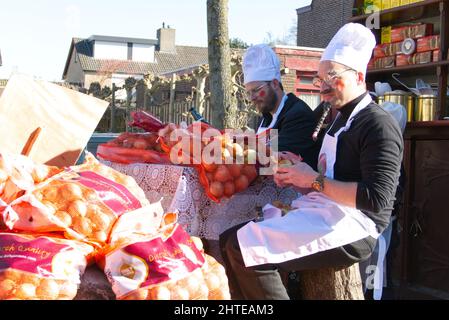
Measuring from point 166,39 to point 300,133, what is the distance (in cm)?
5427

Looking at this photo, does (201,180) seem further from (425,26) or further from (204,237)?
(425,26)

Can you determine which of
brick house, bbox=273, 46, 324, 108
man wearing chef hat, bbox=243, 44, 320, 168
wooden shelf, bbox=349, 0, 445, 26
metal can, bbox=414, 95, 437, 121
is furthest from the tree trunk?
brick house, bbox=273, 46, 324, 108

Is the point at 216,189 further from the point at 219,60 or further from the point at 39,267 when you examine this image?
the point at 219,60

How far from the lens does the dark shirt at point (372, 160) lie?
2.45 metres

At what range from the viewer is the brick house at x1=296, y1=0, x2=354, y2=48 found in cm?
2266

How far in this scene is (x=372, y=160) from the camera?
8.11ft

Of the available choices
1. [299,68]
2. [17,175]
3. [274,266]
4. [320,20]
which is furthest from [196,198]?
[320,20]

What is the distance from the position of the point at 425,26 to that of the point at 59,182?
3.68m

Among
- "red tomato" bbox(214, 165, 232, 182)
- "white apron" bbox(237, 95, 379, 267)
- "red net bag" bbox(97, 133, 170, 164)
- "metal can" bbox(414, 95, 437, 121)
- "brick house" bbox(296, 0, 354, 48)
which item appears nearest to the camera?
"white apron" bbox(237, 95, 379, 267)

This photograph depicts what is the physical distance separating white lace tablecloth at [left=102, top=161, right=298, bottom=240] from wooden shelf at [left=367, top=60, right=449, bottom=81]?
2.29 meters

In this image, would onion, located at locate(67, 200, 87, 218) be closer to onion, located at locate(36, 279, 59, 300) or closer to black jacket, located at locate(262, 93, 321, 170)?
onion, located at locate(36, 279, 59, 300)
